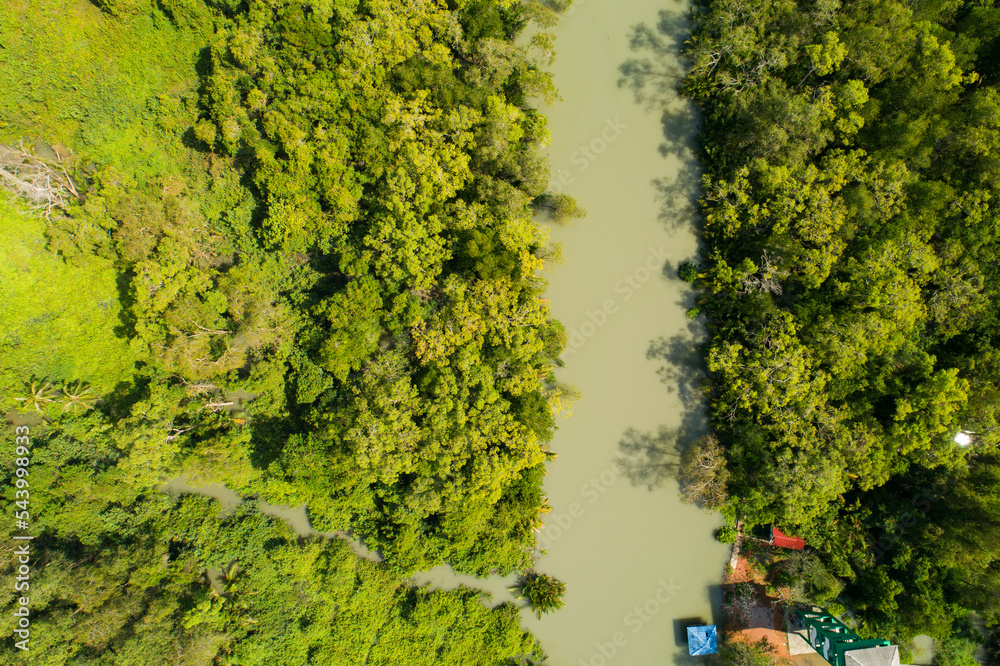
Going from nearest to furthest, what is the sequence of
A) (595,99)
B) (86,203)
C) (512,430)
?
(512,430)
(86,203)
(595,99)

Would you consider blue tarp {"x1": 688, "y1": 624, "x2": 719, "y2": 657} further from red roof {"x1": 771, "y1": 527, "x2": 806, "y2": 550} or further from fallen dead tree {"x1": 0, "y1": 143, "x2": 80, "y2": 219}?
fallen dead tree {"x1": 0, "y1": 143, "x2": 80, "y2": 219}

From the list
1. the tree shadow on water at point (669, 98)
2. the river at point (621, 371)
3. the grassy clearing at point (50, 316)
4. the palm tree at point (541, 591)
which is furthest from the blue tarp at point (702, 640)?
the grassy clearing at point (50, 316)

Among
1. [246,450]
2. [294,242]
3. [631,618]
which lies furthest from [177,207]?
[631,618]

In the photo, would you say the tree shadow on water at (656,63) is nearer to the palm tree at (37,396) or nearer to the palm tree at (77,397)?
the palm tree at (77,397)

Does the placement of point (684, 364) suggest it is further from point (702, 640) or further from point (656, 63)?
point (656, 63)

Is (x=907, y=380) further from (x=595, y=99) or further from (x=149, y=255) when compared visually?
(x=149, y=255)

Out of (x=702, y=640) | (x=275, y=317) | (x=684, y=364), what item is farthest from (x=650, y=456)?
(x=275, y=317)
